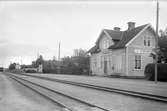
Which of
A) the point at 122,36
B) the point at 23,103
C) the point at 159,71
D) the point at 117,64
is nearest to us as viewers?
the point at 23,103

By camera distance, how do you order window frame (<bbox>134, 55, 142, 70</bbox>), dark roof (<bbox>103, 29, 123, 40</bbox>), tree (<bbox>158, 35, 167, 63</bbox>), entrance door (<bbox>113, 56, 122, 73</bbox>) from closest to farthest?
tree (<bbox>158, 35, 167, 63</bbox>), window frame (<bbox>134, 55, 142, 70</bbox>), entrance door (<bbox>113, 56, 122, 73</bbox>), dark roof (<bbox>103, 29, 123, 40</bbox>)

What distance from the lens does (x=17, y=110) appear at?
897 centimetres

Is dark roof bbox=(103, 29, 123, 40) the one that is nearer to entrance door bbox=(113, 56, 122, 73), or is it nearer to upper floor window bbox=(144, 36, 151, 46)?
entrance door bbox=(113, 56, 122, 73)

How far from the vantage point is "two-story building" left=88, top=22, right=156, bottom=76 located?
34562mm

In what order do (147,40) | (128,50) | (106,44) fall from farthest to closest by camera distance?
(106,44)
(147,40)
(128,50)

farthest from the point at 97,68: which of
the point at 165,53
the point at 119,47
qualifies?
the point at 165,53

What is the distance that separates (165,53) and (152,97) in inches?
715

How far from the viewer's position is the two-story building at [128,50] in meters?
34.6

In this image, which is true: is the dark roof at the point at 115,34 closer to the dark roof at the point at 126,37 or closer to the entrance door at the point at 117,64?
the dark roof at the point at 126,37

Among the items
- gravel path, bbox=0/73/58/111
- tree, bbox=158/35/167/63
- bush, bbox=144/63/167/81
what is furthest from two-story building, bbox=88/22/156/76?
gravel path, bbox=0/73/58/111

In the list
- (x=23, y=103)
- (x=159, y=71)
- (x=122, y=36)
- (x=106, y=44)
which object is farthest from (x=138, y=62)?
(x=23, y=103)

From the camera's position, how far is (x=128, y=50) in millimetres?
34344

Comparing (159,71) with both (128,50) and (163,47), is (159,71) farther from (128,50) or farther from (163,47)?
(128,50)

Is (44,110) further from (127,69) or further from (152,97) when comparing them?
(127,69)
